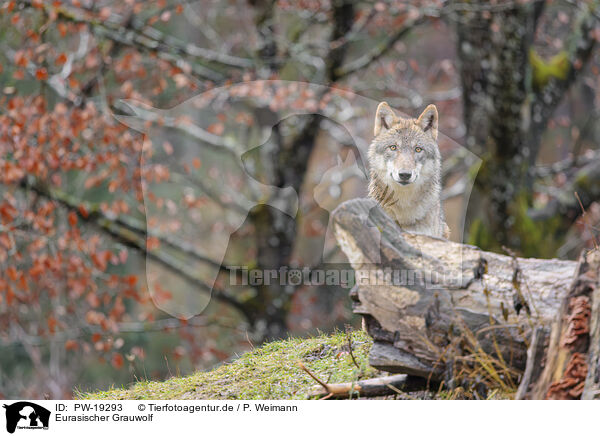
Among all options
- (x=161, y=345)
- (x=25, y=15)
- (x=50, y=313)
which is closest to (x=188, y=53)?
(x=25, y=15)

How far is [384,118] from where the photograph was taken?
10.6 feet

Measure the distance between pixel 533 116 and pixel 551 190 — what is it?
191 cm

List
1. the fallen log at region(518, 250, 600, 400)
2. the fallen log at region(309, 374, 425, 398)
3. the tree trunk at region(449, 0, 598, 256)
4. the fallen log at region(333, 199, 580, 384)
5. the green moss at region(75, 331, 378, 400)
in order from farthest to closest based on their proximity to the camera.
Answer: the tree trunk at region(449, 0, 598, 256) < the green moss at region(75, 331, 378, 400) < the fallen log at region(309, 374, 425, 398) < the fallen log at region(333, 199, 580, 384) < the fallen log at region(518, 250, 600, 400)

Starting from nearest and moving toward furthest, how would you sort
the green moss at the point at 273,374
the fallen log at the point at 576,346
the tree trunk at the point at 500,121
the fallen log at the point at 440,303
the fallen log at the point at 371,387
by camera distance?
the fallen log at the point at 576,346
the fallen log at the point at 440,303
the fallen log at the point at 371,387
the green moss at the point at 273,374
the tree trunk at the point at 500,121

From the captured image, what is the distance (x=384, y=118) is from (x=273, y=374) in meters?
1.88

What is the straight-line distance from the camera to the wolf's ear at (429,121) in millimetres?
3156

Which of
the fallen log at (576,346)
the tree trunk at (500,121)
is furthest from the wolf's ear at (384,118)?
the tree trunk at (500,121)

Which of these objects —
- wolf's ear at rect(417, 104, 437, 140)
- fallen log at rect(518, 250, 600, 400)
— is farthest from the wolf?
fallen log at rect(518, 250, 600, 400)

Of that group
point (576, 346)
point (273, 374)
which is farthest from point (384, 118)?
point (273, 374)

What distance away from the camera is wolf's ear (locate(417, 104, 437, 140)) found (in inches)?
124

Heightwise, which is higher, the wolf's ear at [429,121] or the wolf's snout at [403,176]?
the wolf's ear at [429,121]

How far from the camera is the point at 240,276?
722cm

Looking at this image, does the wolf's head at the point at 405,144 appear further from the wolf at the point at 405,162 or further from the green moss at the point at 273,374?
the green moss at the point at 273,374

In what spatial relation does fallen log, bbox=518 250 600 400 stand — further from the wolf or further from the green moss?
the green moss
